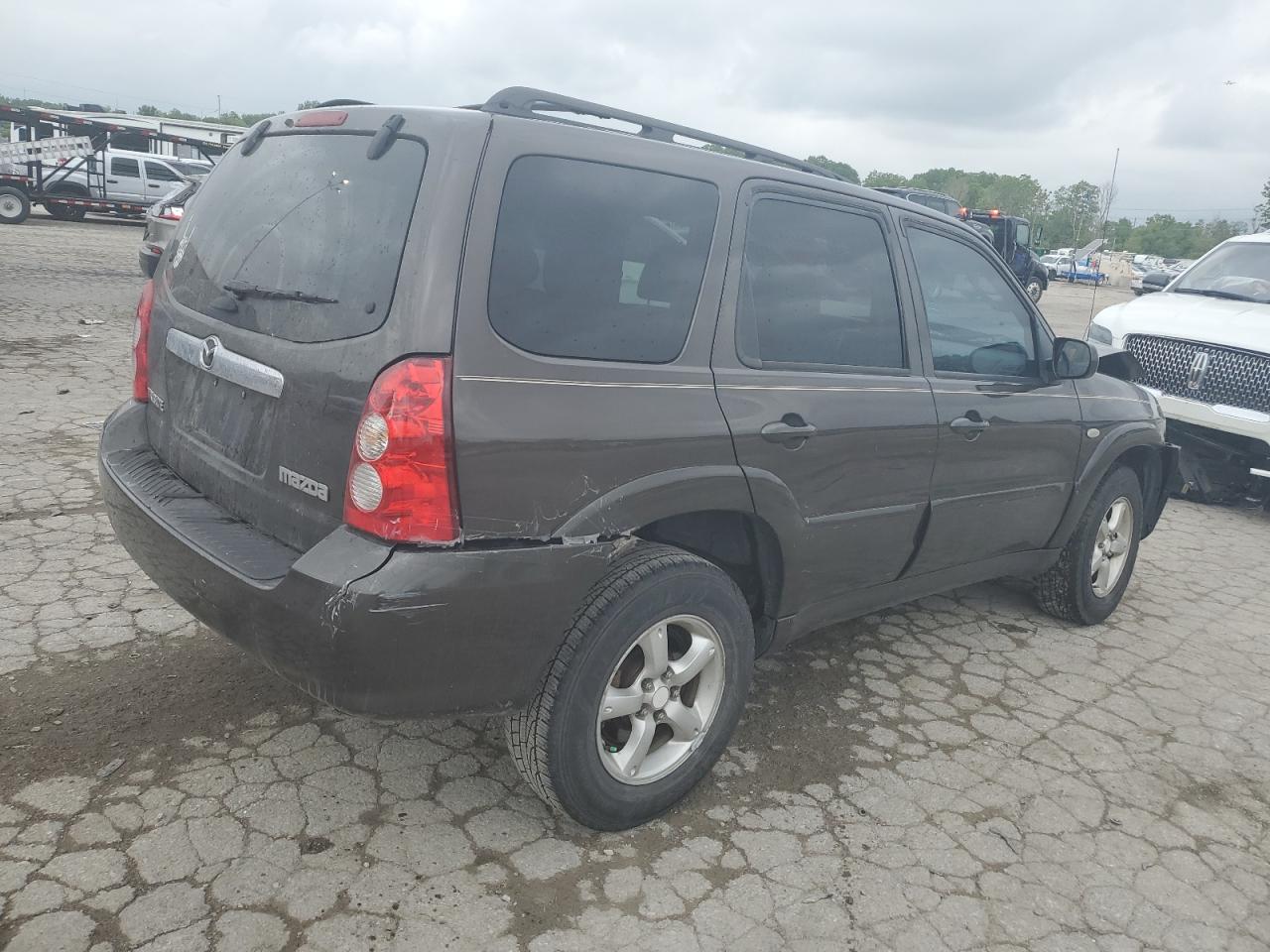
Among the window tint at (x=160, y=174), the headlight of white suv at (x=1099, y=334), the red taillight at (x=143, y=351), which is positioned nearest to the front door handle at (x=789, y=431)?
the red taillight at (x=143, y=351)

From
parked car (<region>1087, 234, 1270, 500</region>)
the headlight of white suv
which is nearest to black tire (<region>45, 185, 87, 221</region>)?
the headlight of white suv

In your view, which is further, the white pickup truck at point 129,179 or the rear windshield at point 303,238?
the white pickup truck at point 129,179

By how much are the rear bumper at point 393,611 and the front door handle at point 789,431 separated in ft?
2.09

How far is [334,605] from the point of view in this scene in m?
2.17

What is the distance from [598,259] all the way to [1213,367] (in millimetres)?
6129

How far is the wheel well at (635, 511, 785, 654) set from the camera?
9.16 ft

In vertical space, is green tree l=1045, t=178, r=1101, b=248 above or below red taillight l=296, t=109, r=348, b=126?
above

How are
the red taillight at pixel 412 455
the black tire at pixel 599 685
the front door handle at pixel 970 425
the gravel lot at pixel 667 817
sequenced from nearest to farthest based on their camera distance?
the red taillight at pixel 412 455
the gravel lot at pixel 667 817
the black tire at pixel 599 685
the front door handle at pixel 970 425

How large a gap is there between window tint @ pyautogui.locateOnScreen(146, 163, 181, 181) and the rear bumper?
2406cm

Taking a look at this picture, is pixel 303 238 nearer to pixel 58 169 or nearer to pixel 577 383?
pixel 577 383

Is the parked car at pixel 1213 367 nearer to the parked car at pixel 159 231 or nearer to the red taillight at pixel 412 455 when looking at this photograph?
the red taillight at pixel 412 455

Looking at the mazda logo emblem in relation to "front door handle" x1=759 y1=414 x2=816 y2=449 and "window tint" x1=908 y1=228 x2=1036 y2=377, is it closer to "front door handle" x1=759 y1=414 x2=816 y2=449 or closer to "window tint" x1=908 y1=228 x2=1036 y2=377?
"front door handle" x1=759 y1=414 x2=816 y2=449

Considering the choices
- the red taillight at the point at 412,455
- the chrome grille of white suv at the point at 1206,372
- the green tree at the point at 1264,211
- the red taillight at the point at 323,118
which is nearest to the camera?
the red taillight at the point at 412,455

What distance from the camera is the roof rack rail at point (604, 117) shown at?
2.60 meters
